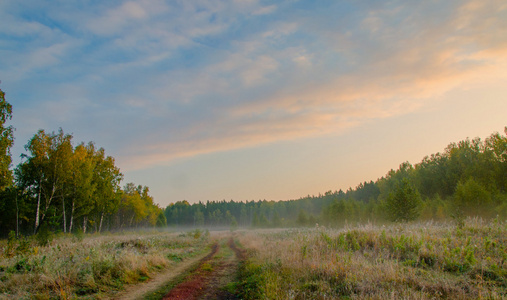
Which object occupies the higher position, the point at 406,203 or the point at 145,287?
the point at 145,287

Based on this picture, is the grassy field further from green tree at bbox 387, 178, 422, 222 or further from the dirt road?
green tree at bbox 387, 178, 422, 222

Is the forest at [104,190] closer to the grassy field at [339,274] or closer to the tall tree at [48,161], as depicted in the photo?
the tall tree at [48,161]

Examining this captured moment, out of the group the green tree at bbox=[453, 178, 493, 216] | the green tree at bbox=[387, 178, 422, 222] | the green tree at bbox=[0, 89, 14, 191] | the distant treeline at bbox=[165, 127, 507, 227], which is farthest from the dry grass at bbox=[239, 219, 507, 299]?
the green tree at bbox=[453, 178, 493, 216]

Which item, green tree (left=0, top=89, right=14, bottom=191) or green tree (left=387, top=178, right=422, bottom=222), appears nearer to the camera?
green tree (left=0, top=89, right=14, bottom=191)

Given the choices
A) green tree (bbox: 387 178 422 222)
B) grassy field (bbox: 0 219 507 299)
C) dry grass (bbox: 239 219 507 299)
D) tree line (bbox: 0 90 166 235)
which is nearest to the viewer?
dry grass (bbox: 239 219 507 299)

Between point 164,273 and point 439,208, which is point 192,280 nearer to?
point 164,273

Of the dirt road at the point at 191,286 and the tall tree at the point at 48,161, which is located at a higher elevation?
the tall tree at the point at 48,161

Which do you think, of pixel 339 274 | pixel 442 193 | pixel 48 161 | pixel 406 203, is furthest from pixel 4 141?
pixel 442 193

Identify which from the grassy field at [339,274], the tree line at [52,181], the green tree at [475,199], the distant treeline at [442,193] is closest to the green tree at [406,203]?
the distant treeline at [442,193]

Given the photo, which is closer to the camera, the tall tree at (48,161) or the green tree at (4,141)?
the green tree at (4,141)

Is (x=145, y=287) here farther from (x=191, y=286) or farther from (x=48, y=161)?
(x=48, y=161)

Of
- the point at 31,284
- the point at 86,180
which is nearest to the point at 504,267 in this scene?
the point at 31,284

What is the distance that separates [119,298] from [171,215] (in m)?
164

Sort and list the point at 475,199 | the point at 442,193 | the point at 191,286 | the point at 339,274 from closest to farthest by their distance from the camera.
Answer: the point at 339,274
the point at 191,286
the point at 475,199
the point at 442,193
